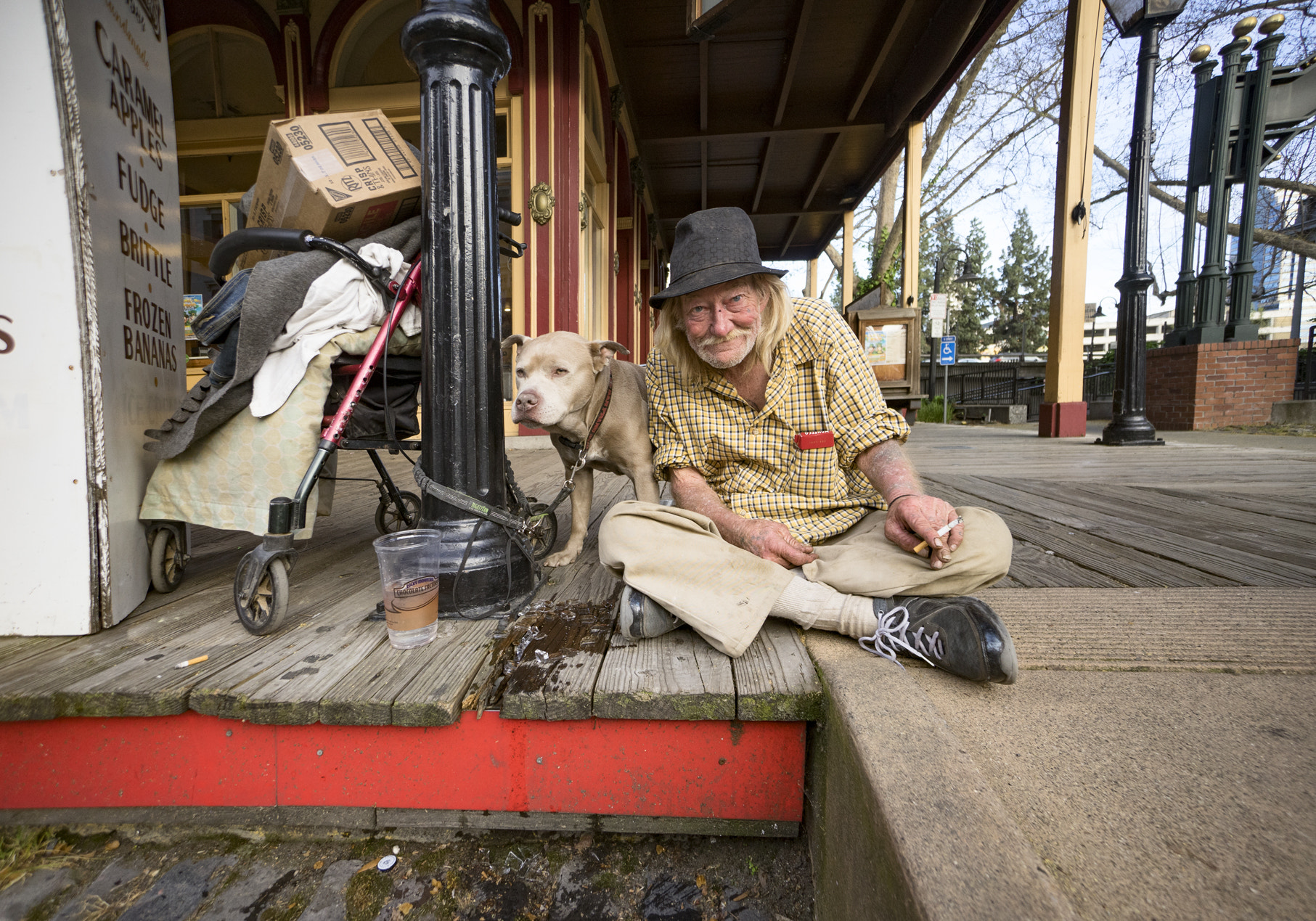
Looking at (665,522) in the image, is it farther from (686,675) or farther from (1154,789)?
(1154,789)

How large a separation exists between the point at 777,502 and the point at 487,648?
1.00 metres

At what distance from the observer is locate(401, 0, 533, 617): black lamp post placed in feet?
5.46

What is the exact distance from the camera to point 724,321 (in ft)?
5.83

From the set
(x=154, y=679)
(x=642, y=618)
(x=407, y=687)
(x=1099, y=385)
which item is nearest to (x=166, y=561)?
(x=154, y=679)

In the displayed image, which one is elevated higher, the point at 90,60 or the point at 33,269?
the point at 90,60

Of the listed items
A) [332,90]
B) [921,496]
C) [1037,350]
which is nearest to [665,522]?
[921,496]

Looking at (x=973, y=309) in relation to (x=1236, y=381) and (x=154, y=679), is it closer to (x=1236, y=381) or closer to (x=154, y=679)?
(x=1236, y=381)

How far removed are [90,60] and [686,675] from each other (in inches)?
88.5

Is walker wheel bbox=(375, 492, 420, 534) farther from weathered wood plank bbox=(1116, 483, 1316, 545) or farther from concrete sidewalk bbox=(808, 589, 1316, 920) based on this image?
weathered wood plank bbox=(1116, 483, 1316, 545)

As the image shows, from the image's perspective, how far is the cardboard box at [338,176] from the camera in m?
1.86

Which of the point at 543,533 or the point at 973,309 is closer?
the point at 543,533

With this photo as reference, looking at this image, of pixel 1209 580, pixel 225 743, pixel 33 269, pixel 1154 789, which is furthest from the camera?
pixel 1209 580

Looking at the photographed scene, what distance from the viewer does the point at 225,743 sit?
1.32 meters

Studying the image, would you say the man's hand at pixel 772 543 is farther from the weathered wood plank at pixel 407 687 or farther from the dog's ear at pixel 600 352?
the dog's ear at pixel 600 352
